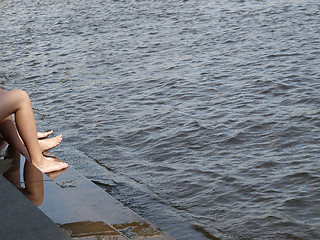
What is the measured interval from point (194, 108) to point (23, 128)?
287 cm

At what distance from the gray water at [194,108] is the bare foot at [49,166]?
0.60 m

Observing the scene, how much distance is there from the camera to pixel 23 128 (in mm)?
3928

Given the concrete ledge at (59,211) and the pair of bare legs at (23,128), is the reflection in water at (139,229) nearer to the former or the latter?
the concrete ledge at (59,211)

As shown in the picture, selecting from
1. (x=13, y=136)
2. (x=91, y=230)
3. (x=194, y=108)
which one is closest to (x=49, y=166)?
(x=13, y=136)

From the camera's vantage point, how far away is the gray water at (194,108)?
4203 millimetres

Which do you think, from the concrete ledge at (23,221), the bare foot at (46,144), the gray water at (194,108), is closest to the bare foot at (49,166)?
the bare foot at (46,144)

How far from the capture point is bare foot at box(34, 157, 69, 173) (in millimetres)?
4070

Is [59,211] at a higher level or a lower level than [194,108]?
higher

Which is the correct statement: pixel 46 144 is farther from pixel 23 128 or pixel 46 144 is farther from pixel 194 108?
pixel 194 108

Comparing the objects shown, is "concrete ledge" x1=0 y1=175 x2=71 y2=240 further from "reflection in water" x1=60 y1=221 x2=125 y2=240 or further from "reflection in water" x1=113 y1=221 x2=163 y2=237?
"reflection in water" x1=113 y1=221 x2=163 y2=237

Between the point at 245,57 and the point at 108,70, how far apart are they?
217cm

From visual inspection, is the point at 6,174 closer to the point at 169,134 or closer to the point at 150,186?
the point at 150,186

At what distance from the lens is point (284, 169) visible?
466cm

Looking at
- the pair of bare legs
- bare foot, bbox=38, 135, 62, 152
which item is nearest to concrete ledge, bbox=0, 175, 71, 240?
the pair of bare legs
